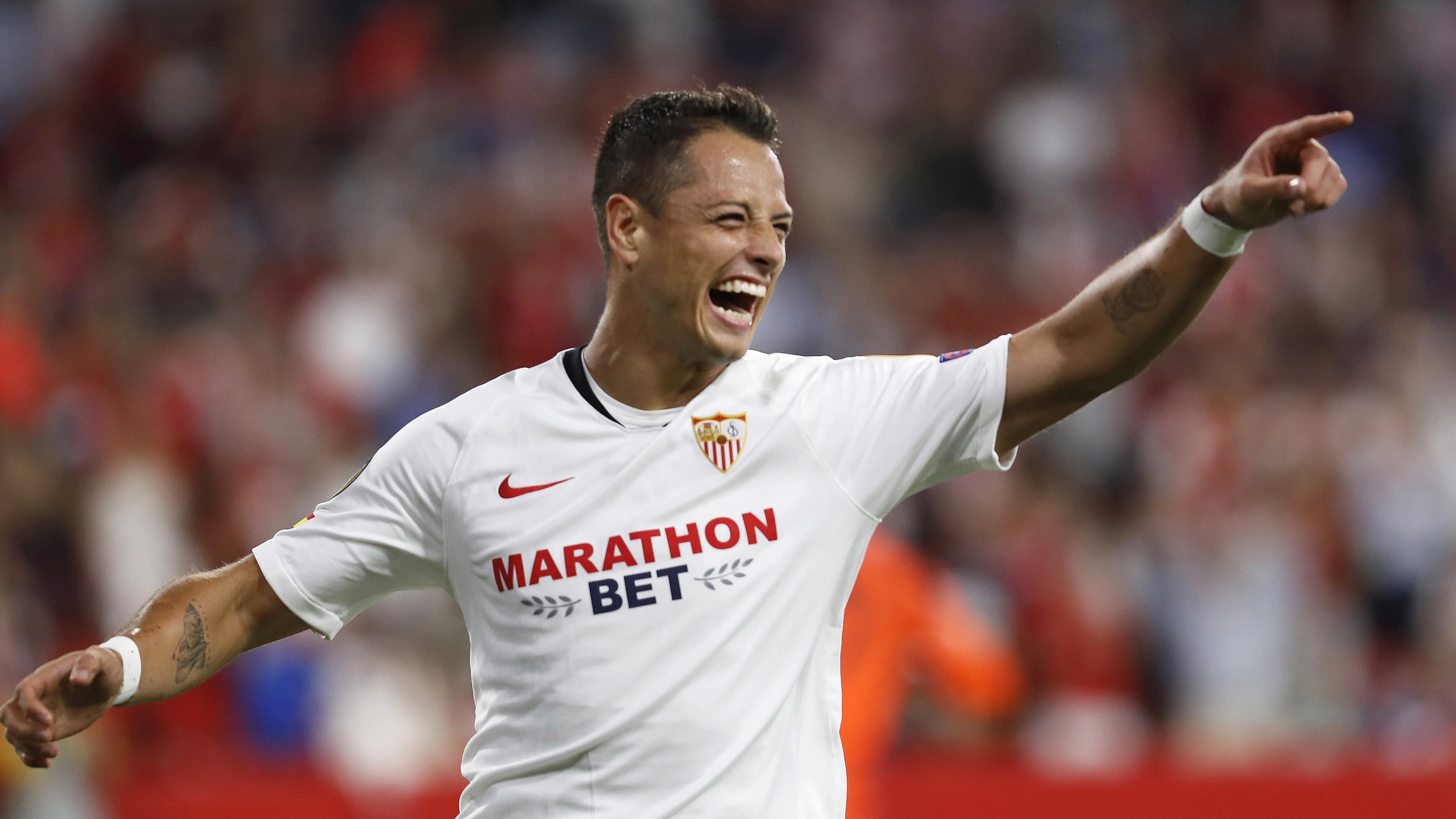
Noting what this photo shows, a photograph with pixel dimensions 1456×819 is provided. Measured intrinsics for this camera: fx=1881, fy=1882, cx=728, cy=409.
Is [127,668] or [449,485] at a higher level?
[449,485]

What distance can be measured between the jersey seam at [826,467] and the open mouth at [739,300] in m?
0.21

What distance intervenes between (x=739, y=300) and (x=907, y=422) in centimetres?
47

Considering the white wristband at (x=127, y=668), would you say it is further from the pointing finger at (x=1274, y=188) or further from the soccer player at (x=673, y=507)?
the pointing finger at (x=1274, y=188)

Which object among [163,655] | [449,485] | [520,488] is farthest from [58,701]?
[520,488]

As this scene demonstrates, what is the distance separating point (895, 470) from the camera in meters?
3.79

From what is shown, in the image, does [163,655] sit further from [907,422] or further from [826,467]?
[907,422]

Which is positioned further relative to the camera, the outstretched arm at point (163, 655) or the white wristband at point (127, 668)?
the white wristband at point (127, 668)

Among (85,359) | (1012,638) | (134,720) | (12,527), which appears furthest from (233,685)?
(1012,638)

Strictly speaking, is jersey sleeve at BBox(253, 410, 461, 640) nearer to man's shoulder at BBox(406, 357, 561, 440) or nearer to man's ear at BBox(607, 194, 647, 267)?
man's shoulder at BBox(406, 357, 561, 440)

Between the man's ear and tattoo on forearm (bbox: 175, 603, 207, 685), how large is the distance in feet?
3.82

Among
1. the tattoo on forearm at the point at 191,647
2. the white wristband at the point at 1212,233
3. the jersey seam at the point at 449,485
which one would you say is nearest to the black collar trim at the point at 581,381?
the jersey seam at the point at 449,485

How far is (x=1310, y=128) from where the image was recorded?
3373 mm

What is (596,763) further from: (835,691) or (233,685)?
(233,685)

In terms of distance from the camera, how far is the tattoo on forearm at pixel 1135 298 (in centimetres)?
355
